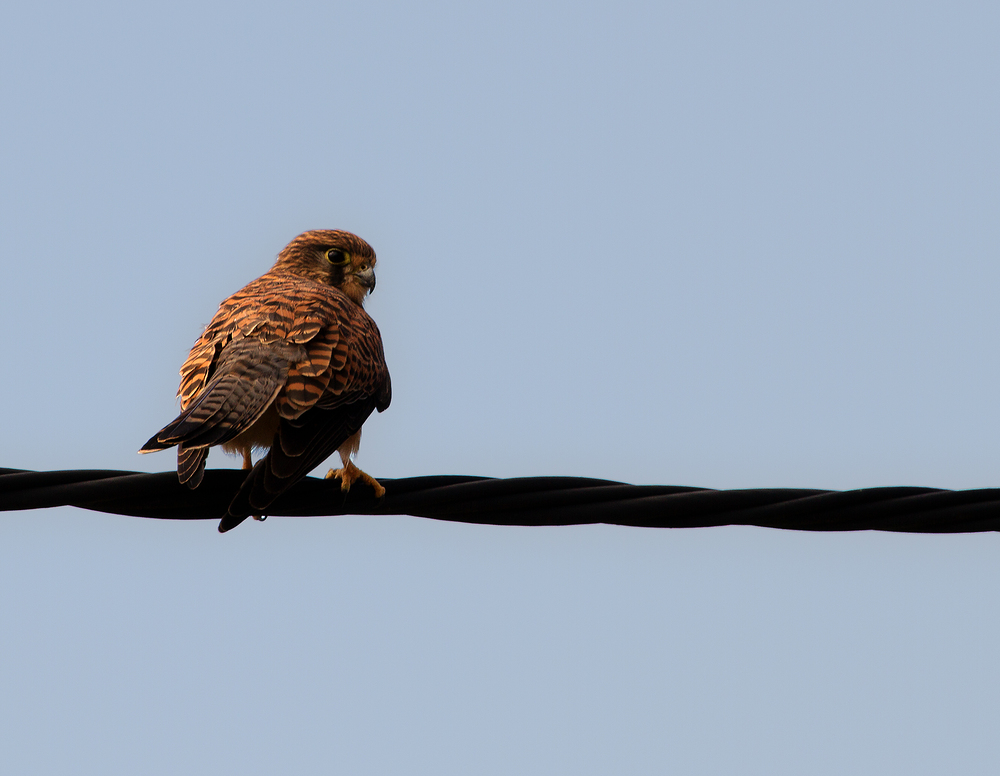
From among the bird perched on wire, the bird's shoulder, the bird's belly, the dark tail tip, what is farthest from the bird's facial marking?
the dark tail tip

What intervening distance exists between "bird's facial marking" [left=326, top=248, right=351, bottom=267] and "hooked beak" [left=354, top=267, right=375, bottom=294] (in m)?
0.11

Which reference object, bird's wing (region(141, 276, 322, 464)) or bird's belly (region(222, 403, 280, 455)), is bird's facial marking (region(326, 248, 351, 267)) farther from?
bird's belly (region(222, 403, 280, 455))

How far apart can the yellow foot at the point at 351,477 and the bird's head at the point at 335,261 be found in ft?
6.44

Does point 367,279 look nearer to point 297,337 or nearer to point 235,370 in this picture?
point 297,337

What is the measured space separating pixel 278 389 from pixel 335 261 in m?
2.47

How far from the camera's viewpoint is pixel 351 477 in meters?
4.31

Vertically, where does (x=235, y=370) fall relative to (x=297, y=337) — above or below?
below

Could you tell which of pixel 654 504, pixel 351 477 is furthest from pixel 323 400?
pixel 654 504

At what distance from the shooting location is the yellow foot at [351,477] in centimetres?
353

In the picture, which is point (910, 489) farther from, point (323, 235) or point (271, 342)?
point (323, 235)

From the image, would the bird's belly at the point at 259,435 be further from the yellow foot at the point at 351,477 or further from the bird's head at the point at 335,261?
the bird's head at the point at 335,261

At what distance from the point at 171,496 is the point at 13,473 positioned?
0.46 metres

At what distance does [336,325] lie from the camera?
493 cm

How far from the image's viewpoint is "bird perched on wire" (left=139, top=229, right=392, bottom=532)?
3.76 metres
